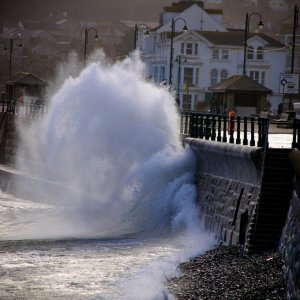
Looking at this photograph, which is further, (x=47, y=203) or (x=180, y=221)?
(x=47, y=203)

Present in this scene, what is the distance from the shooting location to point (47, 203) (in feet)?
117

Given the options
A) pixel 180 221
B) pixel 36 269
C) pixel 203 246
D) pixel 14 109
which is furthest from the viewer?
pixel 14 109

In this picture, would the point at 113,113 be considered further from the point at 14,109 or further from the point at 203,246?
the point at 14,109

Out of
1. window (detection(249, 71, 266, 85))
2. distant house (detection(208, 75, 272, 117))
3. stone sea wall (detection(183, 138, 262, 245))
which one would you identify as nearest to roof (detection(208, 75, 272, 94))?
distant house (detection(208, 75, 272, 117))

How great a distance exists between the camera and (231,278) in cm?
1853

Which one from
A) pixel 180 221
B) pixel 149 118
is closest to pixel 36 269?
pixel 180 221

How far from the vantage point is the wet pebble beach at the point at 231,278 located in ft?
56.2

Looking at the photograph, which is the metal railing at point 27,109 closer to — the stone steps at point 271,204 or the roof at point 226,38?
the stone steps at point 271,204

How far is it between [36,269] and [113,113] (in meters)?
13.1

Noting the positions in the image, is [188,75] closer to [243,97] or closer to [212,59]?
[212,59]

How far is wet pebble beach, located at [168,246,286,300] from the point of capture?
17.1 meters

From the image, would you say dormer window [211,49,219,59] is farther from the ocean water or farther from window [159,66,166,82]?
the ocean water

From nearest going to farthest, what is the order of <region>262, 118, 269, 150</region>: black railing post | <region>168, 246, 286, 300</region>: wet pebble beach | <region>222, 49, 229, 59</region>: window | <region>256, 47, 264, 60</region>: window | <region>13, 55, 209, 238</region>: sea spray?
<region>168, 246, 286, 300</region>: wet pebble beach, <region>262, 118, 269, 150</region>: black railing post, <region>13, 55, 209, 238</region>: sea spray, <region>256, 47, 264, 60</region>: window, <region>222, 49, 229, 59</region>: window

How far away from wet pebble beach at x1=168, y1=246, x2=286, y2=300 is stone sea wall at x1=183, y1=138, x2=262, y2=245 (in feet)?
4.06
